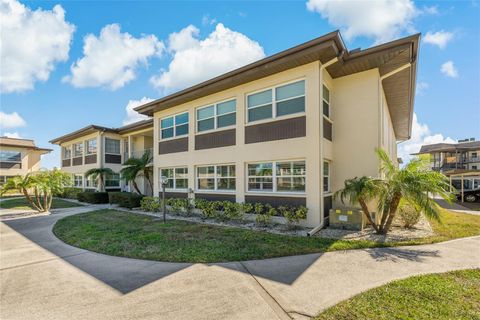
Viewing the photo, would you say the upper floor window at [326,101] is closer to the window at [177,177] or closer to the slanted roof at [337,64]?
the slanted roof at [337,64]

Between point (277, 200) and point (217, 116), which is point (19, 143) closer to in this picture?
point (217, 116)

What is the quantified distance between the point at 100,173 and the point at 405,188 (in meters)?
22.2

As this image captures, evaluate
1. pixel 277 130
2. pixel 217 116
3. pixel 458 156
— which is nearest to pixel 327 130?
pixel 277 130

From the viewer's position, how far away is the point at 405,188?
7227 millimetres

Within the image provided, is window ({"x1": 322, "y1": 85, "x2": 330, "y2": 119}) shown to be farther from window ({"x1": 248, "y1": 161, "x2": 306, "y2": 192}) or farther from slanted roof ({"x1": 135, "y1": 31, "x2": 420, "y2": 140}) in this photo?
window ({"x1": 248, "y1": 161, "x2": 306, "y2": 192})

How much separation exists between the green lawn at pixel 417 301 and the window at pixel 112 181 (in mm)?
23073

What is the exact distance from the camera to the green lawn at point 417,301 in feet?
11.3

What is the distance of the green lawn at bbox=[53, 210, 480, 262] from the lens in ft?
20.5

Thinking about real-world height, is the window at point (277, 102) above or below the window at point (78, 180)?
above

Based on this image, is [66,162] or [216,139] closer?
[216,139]

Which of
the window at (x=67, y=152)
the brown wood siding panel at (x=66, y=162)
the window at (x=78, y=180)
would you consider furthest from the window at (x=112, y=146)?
the window at (x=67, y=152)

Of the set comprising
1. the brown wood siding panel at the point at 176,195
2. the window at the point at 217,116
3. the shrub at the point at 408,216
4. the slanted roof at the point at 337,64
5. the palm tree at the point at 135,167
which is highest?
the slanted roof at the point at 337,64

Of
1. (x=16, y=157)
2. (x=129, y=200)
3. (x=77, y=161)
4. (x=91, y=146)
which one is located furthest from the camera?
(x=16, y=157)

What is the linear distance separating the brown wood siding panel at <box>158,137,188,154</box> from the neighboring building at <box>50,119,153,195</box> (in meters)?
4.99
